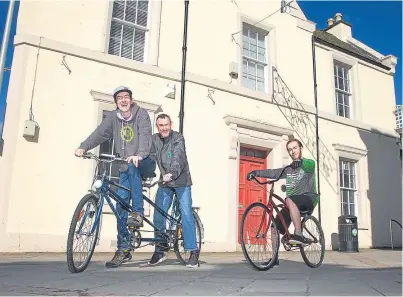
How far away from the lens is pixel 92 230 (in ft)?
12.6

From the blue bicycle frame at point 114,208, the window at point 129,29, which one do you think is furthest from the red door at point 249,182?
the blue bicycle frame at point 114,208

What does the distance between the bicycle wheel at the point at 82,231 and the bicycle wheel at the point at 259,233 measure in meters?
1.76

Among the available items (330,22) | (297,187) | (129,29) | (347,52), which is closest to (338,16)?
(330,22)

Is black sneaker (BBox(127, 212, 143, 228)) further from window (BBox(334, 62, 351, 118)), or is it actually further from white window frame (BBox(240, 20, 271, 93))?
window (BBox(334, 62, 351, 118))

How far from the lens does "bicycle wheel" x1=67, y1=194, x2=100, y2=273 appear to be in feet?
11.7

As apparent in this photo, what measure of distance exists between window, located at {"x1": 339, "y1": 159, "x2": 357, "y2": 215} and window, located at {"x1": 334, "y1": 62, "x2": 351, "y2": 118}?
1775 mm

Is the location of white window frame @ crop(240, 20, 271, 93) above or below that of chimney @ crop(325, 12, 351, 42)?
below

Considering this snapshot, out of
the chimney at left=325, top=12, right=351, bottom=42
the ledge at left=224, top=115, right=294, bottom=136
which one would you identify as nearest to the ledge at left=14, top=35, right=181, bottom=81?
the ledge at left=224, top=115, right=294, bottom=136

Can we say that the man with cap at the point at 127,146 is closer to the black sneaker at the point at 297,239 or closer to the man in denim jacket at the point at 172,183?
the man in denim jacket at the point at 172,183

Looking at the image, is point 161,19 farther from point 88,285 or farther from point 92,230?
point 88,285

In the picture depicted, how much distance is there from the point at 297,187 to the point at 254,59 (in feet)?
21.9

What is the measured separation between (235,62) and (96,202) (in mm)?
7231

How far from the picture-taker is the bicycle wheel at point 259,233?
4551 millimetres

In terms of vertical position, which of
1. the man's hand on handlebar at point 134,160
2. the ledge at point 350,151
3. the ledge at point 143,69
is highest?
the ledge at point 143,69
